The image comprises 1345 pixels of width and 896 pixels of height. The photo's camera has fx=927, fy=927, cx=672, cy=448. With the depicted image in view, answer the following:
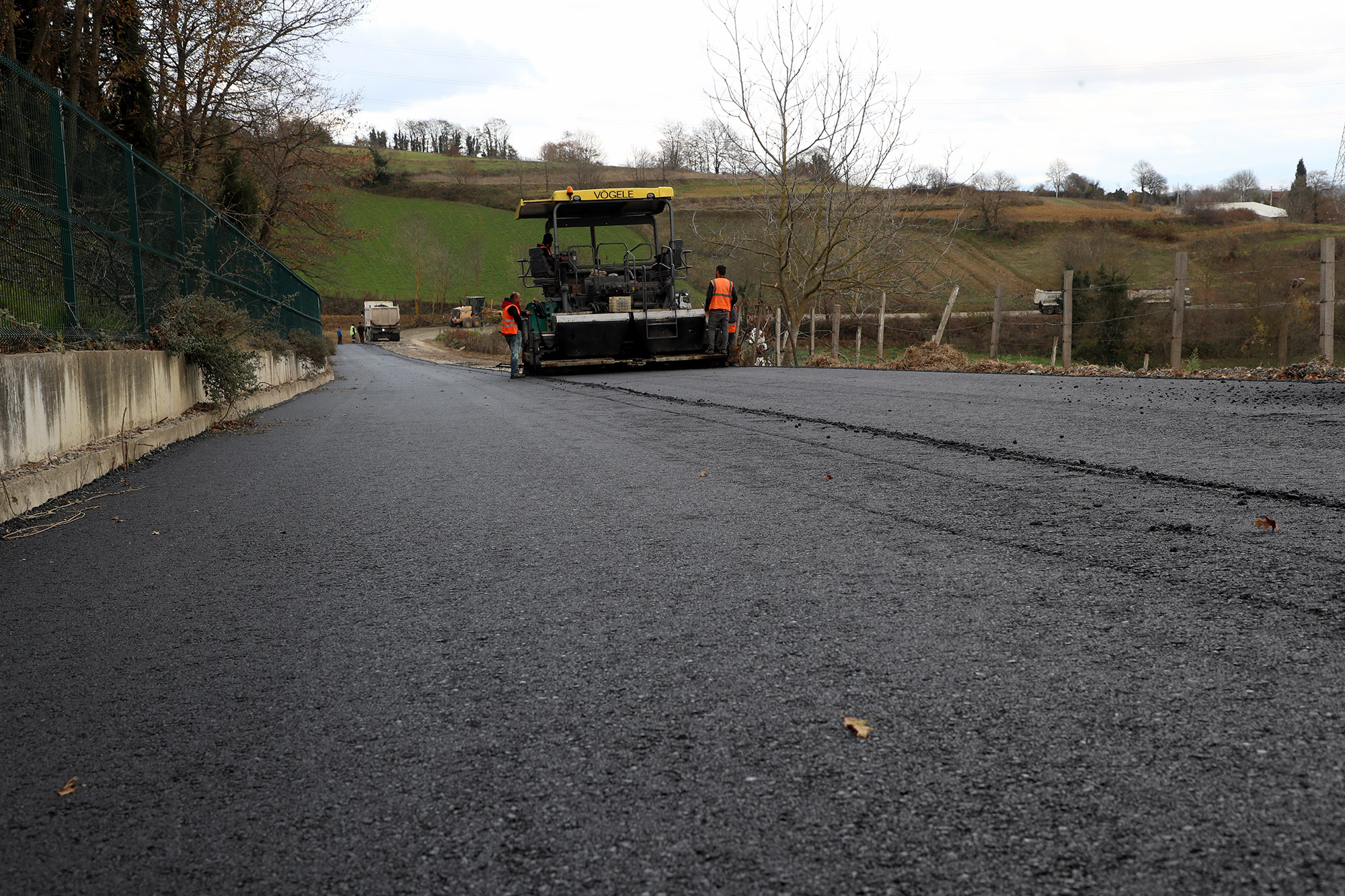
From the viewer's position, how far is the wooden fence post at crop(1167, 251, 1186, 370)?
45.5 feet

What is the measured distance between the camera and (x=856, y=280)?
23.8 metres

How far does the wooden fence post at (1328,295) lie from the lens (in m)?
11.3

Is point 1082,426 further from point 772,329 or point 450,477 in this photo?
point 772,329

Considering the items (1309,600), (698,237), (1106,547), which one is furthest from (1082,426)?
(698,237)

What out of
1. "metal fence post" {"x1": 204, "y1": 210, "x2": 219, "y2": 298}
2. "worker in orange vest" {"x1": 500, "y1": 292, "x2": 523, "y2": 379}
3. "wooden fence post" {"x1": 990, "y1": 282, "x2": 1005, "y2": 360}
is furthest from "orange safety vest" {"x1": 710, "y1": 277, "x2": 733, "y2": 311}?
"metal fence post" {"x1": 204, "y1": 210, "x2": 219, "y2": 298}

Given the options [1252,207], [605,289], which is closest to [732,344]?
[605,289]

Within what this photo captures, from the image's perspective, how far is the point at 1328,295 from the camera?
38.0 feet

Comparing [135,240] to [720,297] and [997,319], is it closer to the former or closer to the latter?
[720,297]

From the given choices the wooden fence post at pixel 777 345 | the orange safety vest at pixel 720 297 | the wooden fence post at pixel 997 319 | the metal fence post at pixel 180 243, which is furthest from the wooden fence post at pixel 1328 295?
the wooden fence post at pixel 777 345

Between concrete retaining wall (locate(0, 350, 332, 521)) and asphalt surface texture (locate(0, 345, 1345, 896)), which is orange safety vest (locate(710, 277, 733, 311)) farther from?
asphalt surface texture (locate(0, 345, 1345, 896))

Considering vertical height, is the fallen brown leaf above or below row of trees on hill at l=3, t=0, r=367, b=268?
below

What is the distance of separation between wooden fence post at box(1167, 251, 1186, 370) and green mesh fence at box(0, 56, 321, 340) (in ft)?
43.2

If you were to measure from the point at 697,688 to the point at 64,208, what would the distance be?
5.88 metres

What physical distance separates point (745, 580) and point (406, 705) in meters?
1.27
